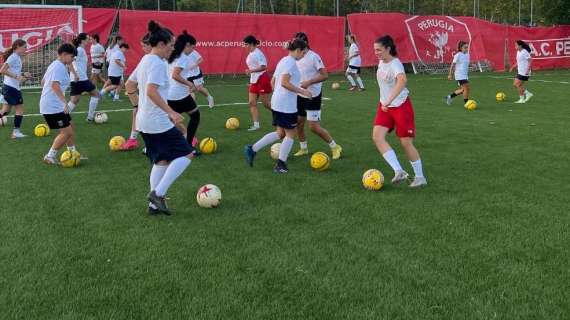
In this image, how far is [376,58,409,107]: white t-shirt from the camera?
6737 mm

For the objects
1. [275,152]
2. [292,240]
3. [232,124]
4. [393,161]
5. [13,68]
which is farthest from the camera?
[232,124]

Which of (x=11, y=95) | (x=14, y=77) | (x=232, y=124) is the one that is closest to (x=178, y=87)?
(x=232, y=124)

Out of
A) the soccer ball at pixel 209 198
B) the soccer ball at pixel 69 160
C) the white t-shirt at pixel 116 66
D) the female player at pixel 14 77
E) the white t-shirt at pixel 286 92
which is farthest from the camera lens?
the white t-shirt at pixel 116 66

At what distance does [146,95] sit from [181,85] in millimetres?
3159

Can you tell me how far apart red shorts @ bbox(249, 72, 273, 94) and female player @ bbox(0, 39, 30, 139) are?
4.67 metres

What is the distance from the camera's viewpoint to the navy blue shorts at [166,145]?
575 centimetres

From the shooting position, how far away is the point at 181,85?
8688 millimetres

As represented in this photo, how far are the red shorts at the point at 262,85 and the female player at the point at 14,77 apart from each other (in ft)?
15.3

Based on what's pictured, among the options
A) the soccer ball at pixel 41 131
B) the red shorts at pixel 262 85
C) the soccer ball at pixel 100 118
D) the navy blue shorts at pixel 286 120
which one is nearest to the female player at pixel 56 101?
the soccer ball at pixel 41 131

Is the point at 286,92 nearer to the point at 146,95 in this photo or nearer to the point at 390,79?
the point at 390,79

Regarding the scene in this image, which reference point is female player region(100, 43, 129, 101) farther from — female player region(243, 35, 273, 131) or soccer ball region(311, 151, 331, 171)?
soccer ball region(311, 151, 331, 171)

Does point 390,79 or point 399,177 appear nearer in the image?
point 390,79

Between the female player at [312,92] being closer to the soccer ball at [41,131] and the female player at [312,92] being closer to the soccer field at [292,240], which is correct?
the soccer field at [292,240]

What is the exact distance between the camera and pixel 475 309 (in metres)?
3.60
